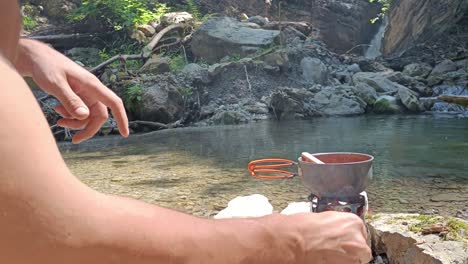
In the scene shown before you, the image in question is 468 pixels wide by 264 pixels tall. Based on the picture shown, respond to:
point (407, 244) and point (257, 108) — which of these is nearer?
point (407, 244)

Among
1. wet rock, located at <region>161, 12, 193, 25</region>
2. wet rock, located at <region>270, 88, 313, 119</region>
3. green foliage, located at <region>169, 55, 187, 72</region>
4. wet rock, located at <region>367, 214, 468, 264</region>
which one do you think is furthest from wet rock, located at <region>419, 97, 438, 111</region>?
wet rock, located at <region>367, 214, 468, 264</region>

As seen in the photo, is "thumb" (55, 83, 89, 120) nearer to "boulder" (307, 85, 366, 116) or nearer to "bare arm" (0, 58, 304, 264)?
"bare arm" (0, 58, 304, 264)

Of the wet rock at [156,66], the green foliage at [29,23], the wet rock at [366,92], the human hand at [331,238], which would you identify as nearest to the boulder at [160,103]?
the wet rock at [156,66]

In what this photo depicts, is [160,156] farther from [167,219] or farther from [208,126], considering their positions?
[167,219]

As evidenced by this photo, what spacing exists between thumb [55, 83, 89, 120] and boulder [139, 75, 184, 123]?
341 inches

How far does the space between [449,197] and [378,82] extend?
9.06 metres

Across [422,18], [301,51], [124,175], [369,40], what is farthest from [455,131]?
[369,40]

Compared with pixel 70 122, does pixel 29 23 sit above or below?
above

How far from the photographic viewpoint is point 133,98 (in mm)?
9812

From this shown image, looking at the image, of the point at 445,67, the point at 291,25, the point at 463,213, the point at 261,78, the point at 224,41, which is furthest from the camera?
the point at 291,25

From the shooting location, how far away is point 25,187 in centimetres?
42

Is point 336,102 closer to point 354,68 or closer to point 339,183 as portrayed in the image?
point 354,68

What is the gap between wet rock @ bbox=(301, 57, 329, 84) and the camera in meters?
12.5

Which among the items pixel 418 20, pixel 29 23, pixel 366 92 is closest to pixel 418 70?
pixel 366 92
